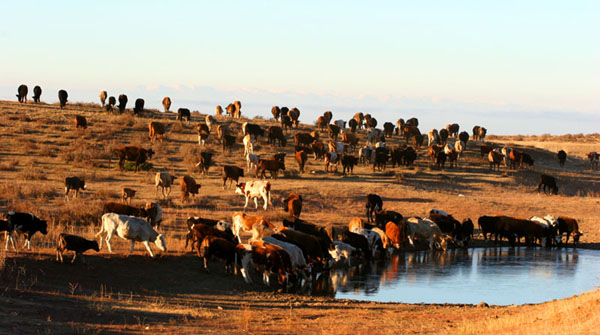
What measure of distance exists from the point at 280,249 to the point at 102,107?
4617cm

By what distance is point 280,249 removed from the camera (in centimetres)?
1788

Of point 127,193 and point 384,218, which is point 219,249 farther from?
point 384,218

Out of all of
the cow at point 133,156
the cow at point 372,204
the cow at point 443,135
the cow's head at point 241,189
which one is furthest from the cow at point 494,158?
the cow at point 133,156

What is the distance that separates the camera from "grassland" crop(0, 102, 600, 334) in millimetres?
12078

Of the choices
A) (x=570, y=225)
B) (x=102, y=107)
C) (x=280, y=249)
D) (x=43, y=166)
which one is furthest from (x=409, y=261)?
(x=102, y=107)

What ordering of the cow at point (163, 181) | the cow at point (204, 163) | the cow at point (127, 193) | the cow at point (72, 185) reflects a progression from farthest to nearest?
1. the cow at point (204, 163)
2. the cow at point (163, 181)
3. the cow at point (72, 185)
4. the cow at point (127, 193)

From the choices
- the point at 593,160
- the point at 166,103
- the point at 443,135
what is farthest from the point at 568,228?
the point at 166,103

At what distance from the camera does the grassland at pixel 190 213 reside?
12.1 meters

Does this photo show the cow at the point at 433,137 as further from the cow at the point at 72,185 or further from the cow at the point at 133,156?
the cow at the point at 72,185

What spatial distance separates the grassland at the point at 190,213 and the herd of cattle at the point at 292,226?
0.69 metres

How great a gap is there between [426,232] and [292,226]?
6.33 m

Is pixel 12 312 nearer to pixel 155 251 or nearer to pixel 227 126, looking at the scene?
pixel 155 251

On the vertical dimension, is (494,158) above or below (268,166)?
above

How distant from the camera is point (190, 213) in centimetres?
2630
